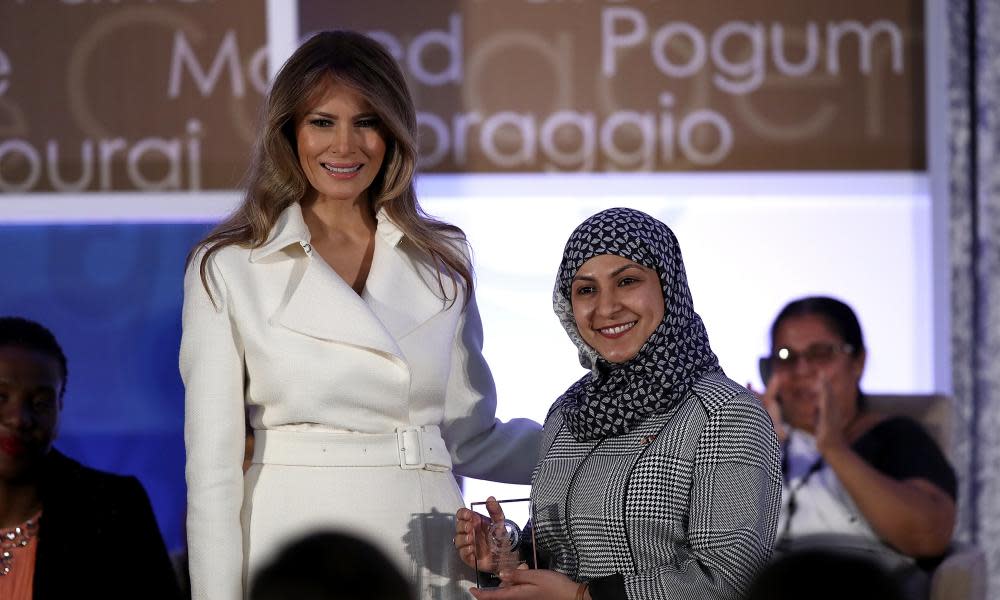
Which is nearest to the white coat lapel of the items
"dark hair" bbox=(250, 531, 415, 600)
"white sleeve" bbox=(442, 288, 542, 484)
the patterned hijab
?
"white sleeve" bbox=(442, 288, 542, 484)

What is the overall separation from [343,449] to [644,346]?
0.70m

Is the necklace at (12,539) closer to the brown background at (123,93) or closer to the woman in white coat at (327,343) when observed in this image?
the woman in white coat at (327,343)

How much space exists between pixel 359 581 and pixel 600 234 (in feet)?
4.31

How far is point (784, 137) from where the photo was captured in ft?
17.2

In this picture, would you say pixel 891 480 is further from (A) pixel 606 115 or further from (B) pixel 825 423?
(A) pixel 606 115

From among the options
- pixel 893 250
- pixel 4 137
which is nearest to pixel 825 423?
pixel 893 250

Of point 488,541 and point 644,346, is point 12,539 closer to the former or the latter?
point 488,541

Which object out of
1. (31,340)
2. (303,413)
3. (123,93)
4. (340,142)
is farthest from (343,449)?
(123,93)

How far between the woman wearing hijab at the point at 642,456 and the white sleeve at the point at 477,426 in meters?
0.40

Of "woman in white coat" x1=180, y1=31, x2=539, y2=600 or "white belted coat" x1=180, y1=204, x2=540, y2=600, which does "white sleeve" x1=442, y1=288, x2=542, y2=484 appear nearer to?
"woman in white coat" x1=180, y1=31, x2=539, y2=600

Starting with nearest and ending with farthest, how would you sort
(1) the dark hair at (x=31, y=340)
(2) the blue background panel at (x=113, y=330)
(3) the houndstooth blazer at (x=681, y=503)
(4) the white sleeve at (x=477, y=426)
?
(3) the houndstooth blazer at (x=681, y=503), (4) the white sleeve at (x=477, y=426), (1) the dark hair at (x=31, y=340), (2) the blue background panel at (x=113, y=330)

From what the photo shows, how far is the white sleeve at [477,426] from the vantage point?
338 centimetres

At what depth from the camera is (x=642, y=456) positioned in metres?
2.75

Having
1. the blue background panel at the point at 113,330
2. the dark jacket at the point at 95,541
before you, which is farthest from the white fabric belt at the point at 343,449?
the blue background panel at the point at 113,330
